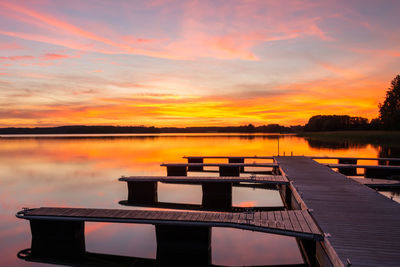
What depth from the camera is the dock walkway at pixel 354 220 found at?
253 inches

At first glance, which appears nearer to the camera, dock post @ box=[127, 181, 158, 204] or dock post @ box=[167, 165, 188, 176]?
dock post @ box=[127, 181, 158, 204]

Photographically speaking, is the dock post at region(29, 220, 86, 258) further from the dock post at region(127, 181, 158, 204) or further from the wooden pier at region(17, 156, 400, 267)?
the dock post at region(127, 181, 158, 204)

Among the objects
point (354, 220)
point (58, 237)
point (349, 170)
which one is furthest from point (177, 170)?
point (354, 220)

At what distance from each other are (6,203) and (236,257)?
15.1 metres

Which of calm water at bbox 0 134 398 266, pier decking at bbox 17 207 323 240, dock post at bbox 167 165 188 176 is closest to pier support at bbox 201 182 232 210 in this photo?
calm water at bbox 0 134 398 266

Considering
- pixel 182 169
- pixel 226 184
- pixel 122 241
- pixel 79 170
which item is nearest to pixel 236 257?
pixel 122 241

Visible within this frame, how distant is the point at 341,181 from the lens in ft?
49.8

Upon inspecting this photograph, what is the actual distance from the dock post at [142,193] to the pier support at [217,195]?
3065 millimetres

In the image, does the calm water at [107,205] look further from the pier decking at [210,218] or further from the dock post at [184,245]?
the pier decking at [210,218]

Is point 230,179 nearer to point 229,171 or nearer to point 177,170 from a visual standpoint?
point 229,171

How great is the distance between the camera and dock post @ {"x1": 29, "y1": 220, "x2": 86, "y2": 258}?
410 inches

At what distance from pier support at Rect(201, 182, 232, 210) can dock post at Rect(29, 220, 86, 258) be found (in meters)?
7.64

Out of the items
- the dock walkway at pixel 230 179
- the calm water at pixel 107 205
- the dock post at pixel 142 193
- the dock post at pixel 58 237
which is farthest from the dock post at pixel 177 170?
the dock post at pixel 58 237

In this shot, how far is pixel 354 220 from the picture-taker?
28.6 feet
